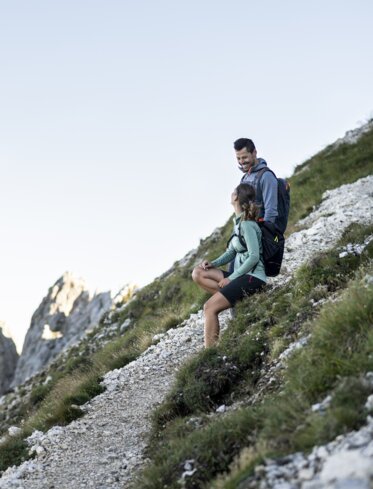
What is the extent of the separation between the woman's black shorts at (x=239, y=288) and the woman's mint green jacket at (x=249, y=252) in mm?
99

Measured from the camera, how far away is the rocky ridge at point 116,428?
8.84m

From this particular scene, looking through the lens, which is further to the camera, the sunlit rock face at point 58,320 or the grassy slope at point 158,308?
the sunlit rock face at point 58,320

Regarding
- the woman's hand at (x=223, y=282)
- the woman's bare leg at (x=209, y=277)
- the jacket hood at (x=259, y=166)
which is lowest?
the woman's hand at (x=223, y=282)

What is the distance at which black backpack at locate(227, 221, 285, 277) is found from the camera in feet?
36.9

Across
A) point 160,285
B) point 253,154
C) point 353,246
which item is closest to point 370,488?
point 353,246

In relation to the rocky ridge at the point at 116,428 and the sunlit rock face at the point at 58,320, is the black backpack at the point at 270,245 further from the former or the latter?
the sunlit rock face at the point at 58,320

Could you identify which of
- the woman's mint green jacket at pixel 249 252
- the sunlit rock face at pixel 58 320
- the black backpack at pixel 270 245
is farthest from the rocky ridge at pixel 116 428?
the sunlit rock face at pixel 58 320

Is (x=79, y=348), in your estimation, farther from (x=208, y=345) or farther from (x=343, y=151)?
(x=208, y=345)

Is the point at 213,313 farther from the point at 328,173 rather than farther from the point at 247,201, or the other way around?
the point at 328,173

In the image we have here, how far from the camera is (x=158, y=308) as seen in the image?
2466 centimetres

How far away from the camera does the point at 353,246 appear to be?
1177 cm

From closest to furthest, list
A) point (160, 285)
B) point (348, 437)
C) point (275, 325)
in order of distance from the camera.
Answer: point (348, 437) < point (275, 325) < point (160, 285)

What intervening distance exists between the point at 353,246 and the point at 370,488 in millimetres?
7850

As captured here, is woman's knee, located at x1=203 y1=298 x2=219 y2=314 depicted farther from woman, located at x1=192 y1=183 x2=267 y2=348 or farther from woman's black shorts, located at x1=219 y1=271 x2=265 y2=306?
woman's black shorts, located at x1=219 y1=271 x2=265 y2=306
